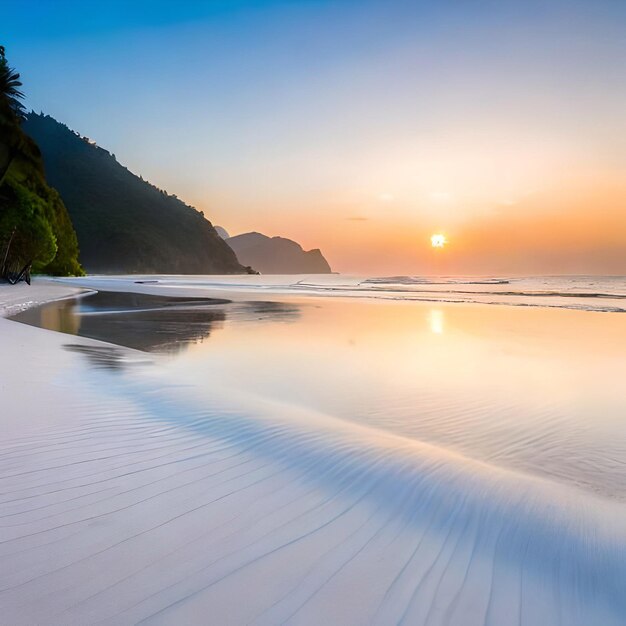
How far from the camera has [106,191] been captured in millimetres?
136625

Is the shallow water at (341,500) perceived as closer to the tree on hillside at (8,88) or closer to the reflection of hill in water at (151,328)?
the reflection of hill in water at (151,328)

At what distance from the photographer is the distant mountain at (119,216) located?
413 feet

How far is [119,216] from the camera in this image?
134250 millimetres

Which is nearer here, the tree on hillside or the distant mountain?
the tree on hillside

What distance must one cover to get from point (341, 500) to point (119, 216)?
147 meters

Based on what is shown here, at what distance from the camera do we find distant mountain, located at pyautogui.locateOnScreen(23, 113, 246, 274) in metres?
126

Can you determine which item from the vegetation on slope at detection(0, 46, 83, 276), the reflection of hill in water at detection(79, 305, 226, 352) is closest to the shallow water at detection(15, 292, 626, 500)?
the reflection of hill in water at detection(79, 305, 226, 352)

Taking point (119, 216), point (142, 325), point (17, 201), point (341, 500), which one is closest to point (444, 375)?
point (341, 500)

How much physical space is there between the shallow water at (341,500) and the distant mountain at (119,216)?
13155cm

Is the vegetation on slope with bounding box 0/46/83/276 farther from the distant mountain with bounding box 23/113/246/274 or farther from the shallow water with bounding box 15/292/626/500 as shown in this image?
the distant mountain with bounding box 23/113/246/274

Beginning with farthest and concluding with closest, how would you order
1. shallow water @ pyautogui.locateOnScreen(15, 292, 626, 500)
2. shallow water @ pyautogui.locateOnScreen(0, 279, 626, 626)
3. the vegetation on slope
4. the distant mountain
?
the distant mountain < the vegetation on slope < shallow water @ pyautogui.locateOnScreen(15, 292, 626, 500) < shallow water @ pyautogui.locateOnScreen(0, 279, 626, 626)

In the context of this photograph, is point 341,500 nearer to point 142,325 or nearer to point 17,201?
point 142,325

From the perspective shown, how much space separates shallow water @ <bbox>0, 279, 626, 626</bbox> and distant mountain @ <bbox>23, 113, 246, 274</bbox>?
131552 mm

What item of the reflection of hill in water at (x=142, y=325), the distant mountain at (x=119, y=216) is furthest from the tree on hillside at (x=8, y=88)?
the distant mountain at (x=119, y=216)
